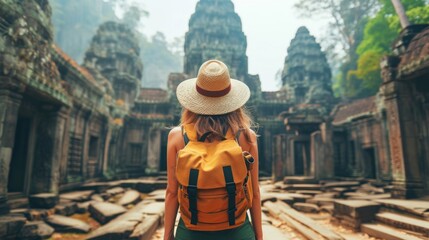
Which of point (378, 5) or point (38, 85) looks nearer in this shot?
point (38, 85)

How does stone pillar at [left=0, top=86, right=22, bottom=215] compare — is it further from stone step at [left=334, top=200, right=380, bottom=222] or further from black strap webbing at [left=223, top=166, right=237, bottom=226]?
stone step at [left=334, top=200, right=380, bottom=222]

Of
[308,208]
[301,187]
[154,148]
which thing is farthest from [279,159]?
[154,148]

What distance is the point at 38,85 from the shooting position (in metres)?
5.97

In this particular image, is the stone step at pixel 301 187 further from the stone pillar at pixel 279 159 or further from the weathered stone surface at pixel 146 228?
the weathered stone surface at pixel 146 228

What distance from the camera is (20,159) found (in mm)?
7070

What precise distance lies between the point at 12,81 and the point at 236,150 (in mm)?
5863

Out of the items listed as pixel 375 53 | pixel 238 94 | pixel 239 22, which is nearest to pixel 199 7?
pixel 239 22

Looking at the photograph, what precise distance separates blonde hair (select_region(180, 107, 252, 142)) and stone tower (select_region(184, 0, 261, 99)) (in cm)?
2274

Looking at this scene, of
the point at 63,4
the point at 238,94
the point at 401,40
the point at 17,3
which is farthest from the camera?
the point at 63,4

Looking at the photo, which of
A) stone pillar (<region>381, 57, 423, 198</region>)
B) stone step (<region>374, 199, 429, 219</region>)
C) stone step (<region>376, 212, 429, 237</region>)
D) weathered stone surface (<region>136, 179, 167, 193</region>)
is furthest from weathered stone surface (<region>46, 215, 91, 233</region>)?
stone pillar (<region>381, 57, 423, 198</region>)

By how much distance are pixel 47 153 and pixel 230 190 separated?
24.8ft

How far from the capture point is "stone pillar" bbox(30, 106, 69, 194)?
6.91m

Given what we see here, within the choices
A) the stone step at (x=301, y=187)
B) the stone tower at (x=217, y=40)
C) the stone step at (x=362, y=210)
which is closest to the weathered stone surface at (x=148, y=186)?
the stone step at (x=301, y=187)

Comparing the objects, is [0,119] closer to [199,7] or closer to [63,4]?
[199,7]
